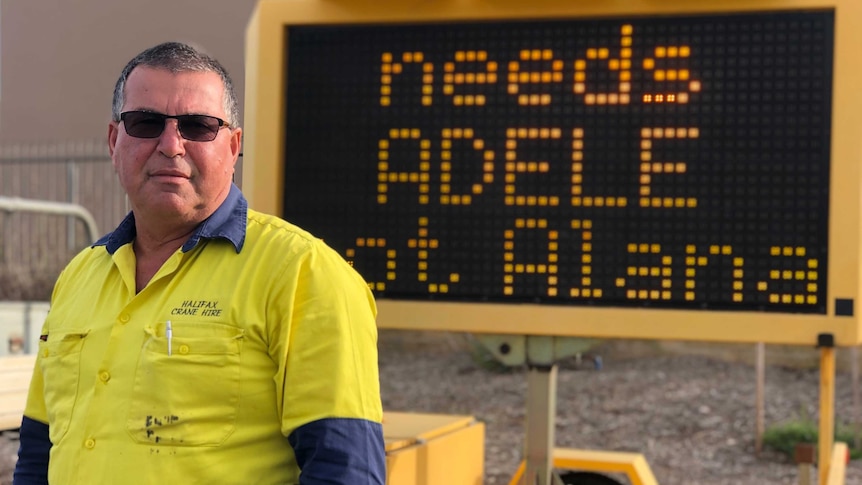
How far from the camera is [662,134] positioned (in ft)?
10.2

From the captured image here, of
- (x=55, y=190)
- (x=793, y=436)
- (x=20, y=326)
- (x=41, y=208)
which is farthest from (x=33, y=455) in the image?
(x=55, y=190)

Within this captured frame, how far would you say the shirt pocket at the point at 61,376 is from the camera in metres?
1.82

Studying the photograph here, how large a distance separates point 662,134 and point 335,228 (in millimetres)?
993

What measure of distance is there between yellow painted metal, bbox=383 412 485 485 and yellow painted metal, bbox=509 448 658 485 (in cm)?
18

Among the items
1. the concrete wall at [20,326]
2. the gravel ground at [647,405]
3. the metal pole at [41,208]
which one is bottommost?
the gravel ground at [647,405]

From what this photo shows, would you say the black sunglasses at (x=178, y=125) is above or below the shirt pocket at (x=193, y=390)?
above

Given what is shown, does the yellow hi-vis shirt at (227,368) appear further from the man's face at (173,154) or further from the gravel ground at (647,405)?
the gravel ground at (647,405)

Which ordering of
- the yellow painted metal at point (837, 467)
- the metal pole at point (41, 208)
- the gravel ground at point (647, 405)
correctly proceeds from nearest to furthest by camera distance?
the yellow painted metal at point (837, 467) → the metal pole at point (41, 208) → the gravel ground at point (647, 405)

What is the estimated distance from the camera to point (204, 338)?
167cm

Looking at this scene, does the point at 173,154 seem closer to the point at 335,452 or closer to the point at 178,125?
the point at 178,125

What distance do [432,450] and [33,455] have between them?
1390 mm

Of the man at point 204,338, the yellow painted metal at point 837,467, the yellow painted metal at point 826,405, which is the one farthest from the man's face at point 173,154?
the yellow painted metal at point 837,467

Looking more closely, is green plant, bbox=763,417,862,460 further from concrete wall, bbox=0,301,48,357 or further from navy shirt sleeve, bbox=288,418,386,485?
navy shirt sleeve, bbox=288,418,386,485

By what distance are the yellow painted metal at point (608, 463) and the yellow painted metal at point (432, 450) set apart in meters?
0.18
